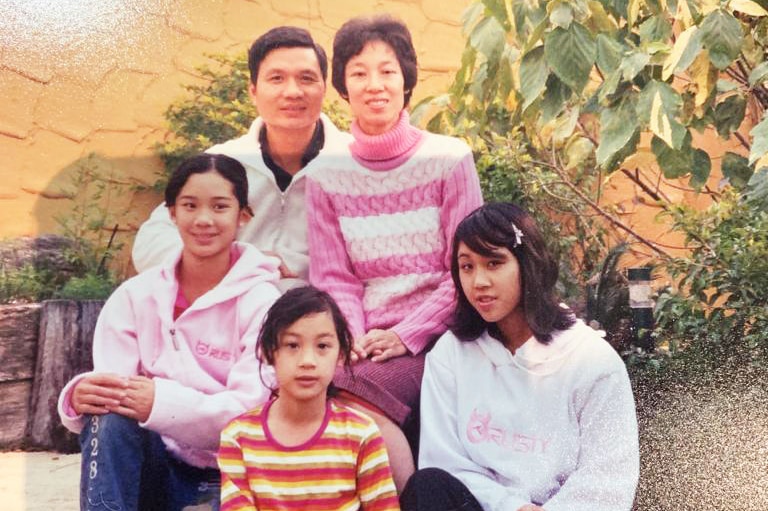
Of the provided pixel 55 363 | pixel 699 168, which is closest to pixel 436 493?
pixel 699 168

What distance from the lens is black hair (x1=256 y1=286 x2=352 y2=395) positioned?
1.68m

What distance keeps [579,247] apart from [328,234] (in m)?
1.00

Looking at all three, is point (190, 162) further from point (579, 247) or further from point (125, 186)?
point (579, 247)

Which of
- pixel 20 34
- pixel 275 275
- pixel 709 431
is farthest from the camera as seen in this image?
pixel 709 431

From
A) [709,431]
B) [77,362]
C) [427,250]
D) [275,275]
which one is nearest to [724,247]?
[709,431]

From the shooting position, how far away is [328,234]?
2.02 m

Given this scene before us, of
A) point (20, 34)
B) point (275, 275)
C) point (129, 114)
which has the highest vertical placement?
point (20, 34)

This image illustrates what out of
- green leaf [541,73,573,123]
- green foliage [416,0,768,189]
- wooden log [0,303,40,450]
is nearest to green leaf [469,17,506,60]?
green foliage [416,0,768,189]

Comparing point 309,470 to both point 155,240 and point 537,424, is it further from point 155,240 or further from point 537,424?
point 155,240

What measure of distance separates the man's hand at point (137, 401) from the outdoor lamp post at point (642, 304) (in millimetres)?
1269

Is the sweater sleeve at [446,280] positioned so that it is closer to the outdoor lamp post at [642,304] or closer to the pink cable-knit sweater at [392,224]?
the pink cable-knit sweater at [392,224]

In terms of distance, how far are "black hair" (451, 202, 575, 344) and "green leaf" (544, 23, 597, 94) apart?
290mm

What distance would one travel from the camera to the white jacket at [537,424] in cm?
169

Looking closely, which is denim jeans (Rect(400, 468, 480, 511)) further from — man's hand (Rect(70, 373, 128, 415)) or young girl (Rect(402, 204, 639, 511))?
man's hand (Rect(70, 373, 128, 415))
